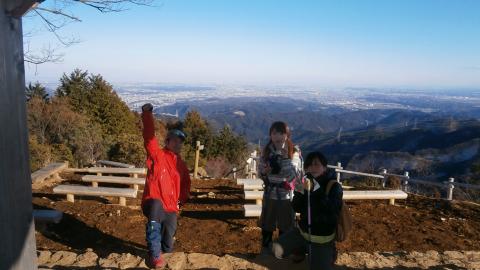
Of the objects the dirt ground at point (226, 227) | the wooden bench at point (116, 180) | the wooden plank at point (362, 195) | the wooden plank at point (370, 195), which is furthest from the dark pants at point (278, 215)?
the wooden bench at point (116, 180)

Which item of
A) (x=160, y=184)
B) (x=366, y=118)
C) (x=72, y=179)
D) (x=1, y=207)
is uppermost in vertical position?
(x=1, y=207)

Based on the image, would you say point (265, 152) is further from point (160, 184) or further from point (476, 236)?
point (476, 236)

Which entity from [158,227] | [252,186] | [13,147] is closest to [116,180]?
[252,186]

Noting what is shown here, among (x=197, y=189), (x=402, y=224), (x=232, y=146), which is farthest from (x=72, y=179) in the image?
(x=232, y=146)

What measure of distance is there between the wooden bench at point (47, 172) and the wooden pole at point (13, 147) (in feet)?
20.8

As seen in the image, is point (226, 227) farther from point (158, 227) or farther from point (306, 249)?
point (306, 249)

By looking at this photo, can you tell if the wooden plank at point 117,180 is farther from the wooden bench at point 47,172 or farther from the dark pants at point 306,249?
the dark pants at point 306,249

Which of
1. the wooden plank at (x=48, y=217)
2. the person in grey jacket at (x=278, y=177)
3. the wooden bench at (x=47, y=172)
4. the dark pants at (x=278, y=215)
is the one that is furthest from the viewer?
the wooden bench at (x=47, y=172)

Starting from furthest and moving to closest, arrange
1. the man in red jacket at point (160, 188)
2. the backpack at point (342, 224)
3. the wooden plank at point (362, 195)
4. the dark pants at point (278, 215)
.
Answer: the wooden plank at point (362, 195) → the dark pants at point (278, 215) → the man in red jacket at point (160, 188) → the backpack at point (342, 224)

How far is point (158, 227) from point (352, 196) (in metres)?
3.72

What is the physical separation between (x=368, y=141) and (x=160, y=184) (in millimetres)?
82277

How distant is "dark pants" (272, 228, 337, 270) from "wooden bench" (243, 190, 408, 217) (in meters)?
2.22

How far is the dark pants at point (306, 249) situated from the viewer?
338 centimetres

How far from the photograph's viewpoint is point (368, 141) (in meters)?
81.8
